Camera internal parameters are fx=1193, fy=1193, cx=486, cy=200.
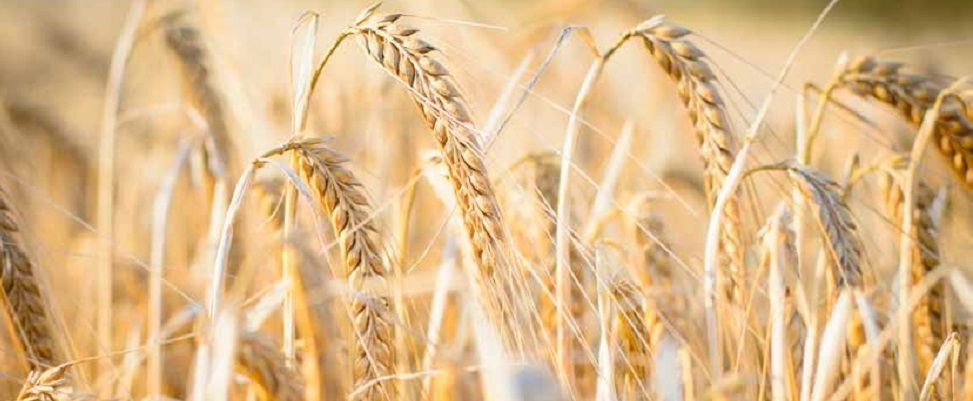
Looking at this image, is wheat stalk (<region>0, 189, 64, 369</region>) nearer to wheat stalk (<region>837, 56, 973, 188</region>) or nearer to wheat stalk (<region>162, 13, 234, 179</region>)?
wheat stalk (<region>162, 13, 234, 179</region>)

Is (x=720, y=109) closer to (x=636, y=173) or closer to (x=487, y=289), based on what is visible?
(x=487, y=289)

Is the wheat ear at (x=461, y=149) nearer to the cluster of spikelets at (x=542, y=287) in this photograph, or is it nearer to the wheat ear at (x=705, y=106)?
the cluster of spikelets at (x=542, y=287)

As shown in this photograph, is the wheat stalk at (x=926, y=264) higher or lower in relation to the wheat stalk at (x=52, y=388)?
lower

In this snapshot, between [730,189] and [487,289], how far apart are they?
1.28 feet

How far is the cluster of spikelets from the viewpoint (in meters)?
1.11

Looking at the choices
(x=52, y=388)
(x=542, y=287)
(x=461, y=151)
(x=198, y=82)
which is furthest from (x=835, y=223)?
(x=198, y=82)

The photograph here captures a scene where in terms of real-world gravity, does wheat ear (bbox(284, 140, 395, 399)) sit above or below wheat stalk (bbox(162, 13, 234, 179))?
below

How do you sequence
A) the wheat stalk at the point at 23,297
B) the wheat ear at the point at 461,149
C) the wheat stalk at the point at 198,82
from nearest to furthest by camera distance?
the wheat ear at the point at 461,149 → the wheat stalk at the point at 23,297 → the wheat stalk at the point at 198,82

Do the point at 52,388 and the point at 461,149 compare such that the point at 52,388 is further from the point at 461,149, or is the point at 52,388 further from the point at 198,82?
the point at 198,82

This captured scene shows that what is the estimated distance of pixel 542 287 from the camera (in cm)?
136

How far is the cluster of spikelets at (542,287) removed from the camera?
111 centimetres

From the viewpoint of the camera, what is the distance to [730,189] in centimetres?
140

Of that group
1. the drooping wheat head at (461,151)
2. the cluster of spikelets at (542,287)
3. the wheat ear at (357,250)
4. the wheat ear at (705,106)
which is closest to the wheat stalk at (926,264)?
the cluster of spikelets at (542,287)

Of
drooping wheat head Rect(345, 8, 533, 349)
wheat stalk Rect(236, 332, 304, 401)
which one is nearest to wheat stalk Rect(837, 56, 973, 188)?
drooping wheat head Rect(345, 8, 533, 349)
